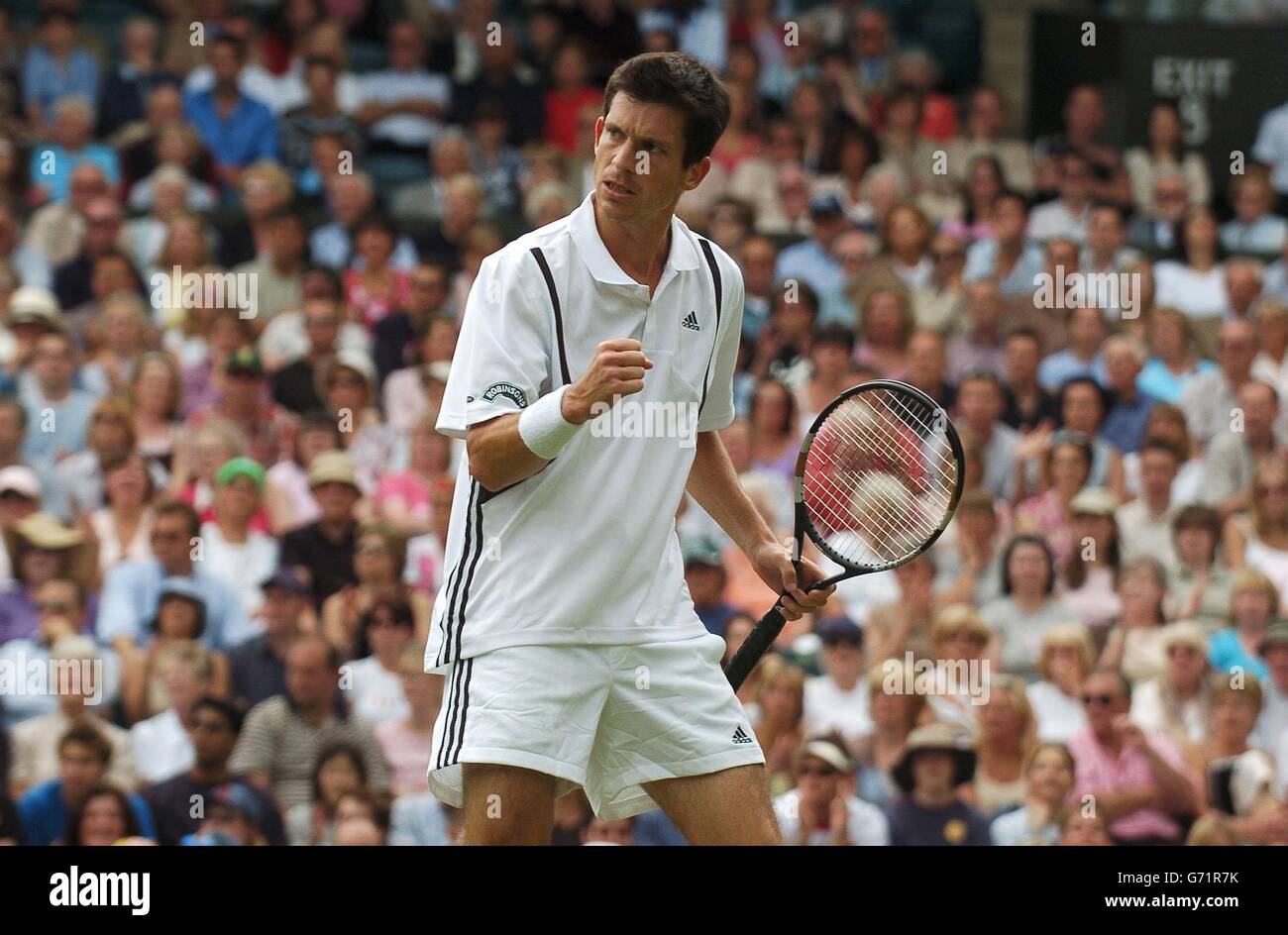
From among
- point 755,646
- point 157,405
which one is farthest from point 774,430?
point 755,646

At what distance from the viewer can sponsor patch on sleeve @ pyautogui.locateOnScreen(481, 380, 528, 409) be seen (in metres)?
4.43

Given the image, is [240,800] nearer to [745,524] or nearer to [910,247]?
[745,524]

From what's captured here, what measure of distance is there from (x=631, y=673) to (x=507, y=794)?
35 cm

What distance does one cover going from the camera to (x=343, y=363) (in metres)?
9.59

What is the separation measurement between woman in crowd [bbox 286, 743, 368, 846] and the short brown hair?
3.69 m

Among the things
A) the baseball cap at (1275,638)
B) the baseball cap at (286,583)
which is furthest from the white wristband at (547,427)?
the baseball cap at (1275,638)

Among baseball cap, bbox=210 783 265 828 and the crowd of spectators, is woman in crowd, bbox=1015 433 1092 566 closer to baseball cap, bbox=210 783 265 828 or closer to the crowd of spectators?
the crowd of spectators

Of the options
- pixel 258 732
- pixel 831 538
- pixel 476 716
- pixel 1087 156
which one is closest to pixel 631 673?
pixel 476 716

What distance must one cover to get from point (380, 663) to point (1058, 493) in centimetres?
292

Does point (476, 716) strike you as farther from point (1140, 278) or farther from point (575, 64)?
point (575, 64)

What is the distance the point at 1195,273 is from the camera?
11102 mm

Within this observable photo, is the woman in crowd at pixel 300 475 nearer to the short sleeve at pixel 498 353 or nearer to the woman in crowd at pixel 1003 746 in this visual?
the woman in crowd at pixel 1003 746

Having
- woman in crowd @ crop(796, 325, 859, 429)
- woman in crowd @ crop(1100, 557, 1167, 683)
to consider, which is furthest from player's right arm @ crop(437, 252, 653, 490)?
woman in crowd @ crop(796, 325, 859, 429)

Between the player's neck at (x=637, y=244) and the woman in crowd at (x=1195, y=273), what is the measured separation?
657 centimetres
